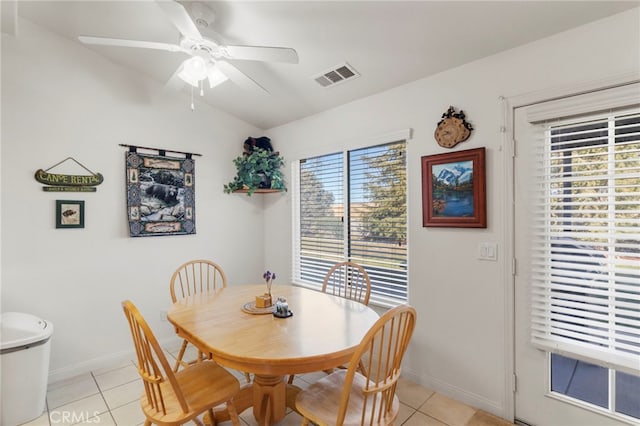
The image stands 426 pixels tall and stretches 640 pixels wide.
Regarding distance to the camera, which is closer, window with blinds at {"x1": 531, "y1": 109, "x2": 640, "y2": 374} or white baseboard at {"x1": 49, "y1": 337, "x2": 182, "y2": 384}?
window with blinds at {"x1": 531, "y1": 109, "x2": 640, "y2": 374}

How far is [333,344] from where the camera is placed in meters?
1.51

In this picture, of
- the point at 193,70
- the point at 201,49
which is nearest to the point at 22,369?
the point at 193,70

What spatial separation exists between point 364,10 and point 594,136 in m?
1.52

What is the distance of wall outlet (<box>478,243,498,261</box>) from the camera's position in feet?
6.79

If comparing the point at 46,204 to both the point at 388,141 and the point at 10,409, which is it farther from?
the point at 388,141

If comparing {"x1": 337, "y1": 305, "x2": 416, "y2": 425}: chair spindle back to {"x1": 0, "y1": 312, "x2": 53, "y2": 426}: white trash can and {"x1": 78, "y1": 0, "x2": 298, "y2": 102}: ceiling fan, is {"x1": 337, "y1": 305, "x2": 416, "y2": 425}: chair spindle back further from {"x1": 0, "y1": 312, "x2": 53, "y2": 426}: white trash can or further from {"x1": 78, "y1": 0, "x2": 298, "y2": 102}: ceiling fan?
{"x1": 0, "y1": 312, "x2": 53, "y2": 426}: white trash can

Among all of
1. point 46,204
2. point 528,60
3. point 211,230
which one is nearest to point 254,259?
point 211,230

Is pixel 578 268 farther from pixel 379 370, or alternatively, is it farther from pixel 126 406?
pixel 126 406

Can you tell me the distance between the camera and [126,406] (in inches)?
87.1

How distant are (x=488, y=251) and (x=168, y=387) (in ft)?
7.01

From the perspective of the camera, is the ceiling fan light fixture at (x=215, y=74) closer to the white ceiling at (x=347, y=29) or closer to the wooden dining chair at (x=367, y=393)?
the white ceiling at (x=347, y=29)

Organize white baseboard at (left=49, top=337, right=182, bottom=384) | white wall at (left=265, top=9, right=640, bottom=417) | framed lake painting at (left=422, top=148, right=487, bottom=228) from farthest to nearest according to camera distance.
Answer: white baseboard at (left=49, top=337, right=182, bottom=384) < framed lake painting at (left=422, top=148, right=487, bottom=228) < white wall at (left=265, top=9, right=640, bottom=417)

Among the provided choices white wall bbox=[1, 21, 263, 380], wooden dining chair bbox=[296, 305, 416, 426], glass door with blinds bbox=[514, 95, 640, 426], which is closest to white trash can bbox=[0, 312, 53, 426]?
white wall bbox=[1, 21, 263, 380]

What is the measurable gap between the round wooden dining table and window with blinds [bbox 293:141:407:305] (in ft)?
2.35
